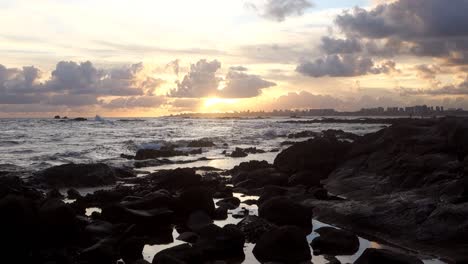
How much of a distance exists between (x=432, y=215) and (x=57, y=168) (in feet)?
62.4

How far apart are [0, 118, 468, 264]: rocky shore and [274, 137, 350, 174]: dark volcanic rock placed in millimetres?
1704

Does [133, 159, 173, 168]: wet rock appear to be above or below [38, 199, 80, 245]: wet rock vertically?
below

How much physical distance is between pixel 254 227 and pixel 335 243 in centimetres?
239

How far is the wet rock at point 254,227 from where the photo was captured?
1215cm

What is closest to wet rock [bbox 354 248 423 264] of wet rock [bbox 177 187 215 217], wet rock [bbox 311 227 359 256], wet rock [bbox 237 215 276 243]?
wet rock [bbox 311 227 359 256]

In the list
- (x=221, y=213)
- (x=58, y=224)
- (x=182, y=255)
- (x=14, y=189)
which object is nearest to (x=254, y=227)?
(x=221, y=213)

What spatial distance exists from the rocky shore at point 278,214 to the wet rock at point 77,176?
0.46 ft

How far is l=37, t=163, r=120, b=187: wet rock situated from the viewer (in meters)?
22.7

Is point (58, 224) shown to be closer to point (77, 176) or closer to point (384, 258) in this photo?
point (384, 258)

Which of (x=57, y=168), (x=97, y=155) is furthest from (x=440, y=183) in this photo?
(x=97, y=155)

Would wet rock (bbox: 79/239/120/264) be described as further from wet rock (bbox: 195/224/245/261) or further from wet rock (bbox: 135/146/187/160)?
wet rock (bbox: 135/146/187/160)

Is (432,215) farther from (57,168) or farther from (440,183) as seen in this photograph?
(57,168)

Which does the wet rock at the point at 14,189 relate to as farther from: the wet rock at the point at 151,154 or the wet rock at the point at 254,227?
the wet rock at the point at 151,154

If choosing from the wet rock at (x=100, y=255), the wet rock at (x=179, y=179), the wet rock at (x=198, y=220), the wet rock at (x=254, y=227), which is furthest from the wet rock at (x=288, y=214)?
the wet rock at (x=179, y=179)
